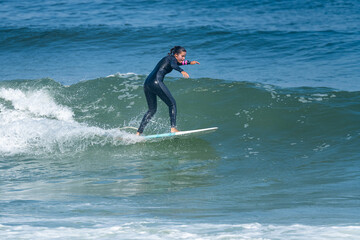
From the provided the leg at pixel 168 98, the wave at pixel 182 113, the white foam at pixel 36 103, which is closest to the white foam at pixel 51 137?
the wave at pixel 182 113

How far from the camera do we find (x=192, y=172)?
6848 mm

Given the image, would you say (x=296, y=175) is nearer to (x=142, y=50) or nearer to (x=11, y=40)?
(x=142, y=50)

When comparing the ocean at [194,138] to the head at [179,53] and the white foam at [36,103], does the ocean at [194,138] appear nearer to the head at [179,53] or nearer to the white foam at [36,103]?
the white foam at [36,103]

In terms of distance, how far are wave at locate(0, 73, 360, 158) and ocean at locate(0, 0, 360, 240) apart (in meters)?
0.04

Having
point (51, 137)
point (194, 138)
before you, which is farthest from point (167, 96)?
point (51, 137)

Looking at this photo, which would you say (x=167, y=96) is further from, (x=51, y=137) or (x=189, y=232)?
(x=189, y=232)

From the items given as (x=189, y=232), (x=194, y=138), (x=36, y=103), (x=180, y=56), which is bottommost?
(x=194, y=138)

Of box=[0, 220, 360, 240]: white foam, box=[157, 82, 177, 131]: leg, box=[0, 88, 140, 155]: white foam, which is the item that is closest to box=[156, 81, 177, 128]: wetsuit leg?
box=[157, 82, 177, 131]: leg

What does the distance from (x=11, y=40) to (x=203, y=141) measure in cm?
1682

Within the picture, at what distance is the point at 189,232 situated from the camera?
3564 millimetres

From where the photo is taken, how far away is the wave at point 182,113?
8727mm

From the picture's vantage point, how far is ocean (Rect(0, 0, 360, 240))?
418cm

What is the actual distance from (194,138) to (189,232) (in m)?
5.23

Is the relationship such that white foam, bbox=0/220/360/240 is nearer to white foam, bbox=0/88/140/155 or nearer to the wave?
the wave
